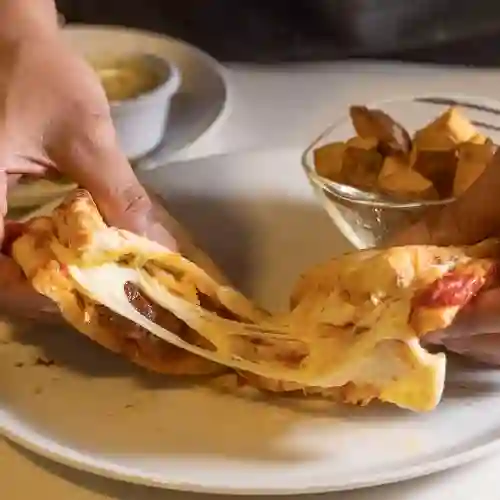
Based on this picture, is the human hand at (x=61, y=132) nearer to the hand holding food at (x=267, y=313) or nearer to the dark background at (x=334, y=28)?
the hand holding food at (x=267, y=313)

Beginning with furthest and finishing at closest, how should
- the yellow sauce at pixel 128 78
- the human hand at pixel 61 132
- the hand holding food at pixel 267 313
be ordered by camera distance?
the yellow sauce at pixel 128 78
the human hand at pixel 61 132
the hand holding food at pixel 267 313

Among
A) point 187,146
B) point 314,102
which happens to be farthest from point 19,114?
point 314,102

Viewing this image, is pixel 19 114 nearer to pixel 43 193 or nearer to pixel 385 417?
pixel 43 193

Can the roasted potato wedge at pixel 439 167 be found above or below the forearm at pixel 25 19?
below

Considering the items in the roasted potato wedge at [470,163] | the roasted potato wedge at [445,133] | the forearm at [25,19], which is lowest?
the roasted potato wedge at [445,133]

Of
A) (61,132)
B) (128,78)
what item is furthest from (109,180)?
(128,78)

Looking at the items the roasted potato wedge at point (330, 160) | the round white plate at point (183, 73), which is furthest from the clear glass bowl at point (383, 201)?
the round white plate at point (183, 73)

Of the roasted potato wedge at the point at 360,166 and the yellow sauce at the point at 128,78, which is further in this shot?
the yellow sauce at the point at 128,78

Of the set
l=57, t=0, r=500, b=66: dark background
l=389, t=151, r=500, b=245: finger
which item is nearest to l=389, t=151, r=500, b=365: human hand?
l=389, t=151, r=500, b=245: finger
